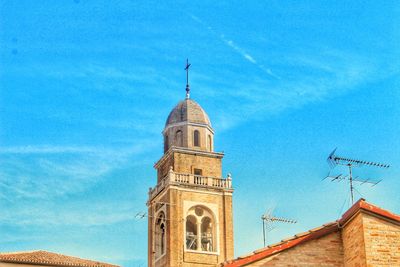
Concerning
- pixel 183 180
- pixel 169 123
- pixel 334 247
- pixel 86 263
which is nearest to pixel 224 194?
pixel 183 180

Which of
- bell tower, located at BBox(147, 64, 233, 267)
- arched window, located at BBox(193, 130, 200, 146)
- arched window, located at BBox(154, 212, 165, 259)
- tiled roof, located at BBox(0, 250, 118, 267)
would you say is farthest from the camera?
arched window, located at BBox(193, 130, 200, 146)

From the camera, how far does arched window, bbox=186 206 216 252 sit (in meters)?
73.8

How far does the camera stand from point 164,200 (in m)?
75.2

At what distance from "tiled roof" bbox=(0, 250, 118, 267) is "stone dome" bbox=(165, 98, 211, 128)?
31002 mm

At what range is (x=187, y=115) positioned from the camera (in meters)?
79.2

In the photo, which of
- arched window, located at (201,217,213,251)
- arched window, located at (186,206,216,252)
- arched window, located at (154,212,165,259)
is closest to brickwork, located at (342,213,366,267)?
arched window, located at (186,206,216,252)

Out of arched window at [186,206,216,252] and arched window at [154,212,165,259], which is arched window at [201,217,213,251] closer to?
arched window at [186,206,216,252]

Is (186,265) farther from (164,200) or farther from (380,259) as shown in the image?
(380,259)

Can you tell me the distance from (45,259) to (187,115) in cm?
3354

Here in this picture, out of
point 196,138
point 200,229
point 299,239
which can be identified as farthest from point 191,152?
point 299,239

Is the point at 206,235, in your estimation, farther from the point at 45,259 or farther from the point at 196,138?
the point at 45,259

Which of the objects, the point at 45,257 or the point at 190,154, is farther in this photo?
the point at 190,154

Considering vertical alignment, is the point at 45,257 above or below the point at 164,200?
below

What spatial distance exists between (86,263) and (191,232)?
1066 inches
